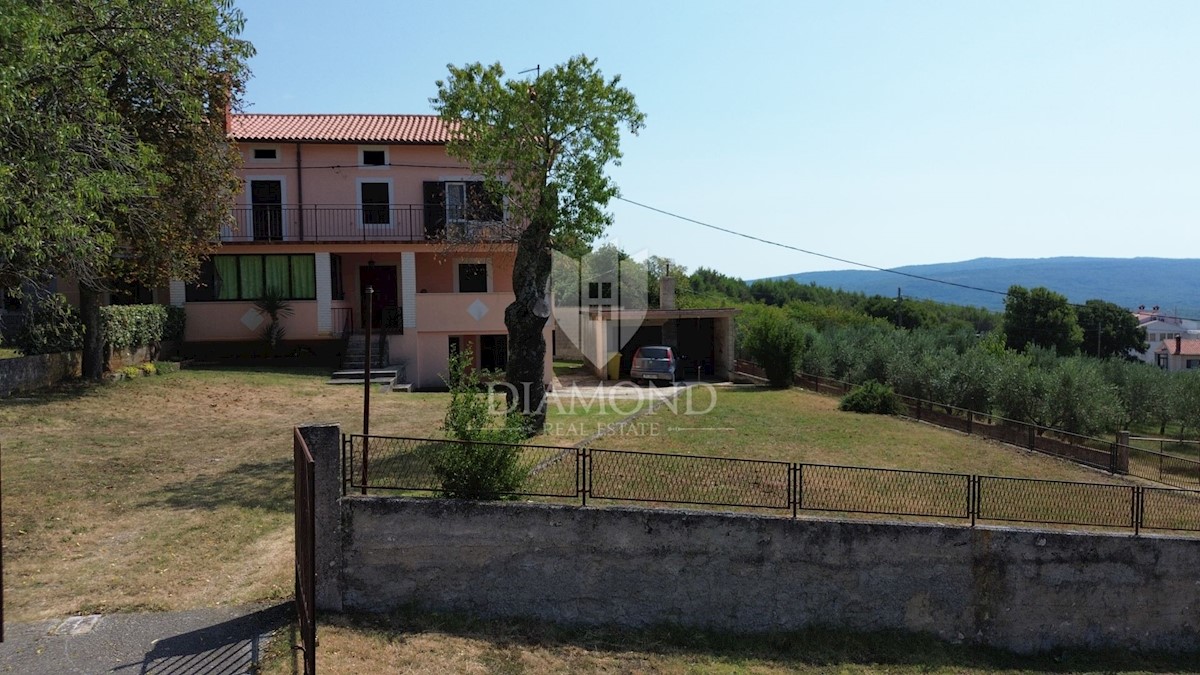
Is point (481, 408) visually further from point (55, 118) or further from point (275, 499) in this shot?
point (55, 118)

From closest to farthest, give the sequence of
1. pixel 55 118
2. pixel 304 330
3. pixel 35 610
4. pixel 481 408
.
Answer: pixel 35 610 → pixel 481 408 → pixel 55 118 → pixel 304 330

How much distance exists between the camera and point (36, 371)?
14.2 meters

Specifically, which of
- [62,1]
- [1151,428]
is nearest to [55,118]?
[62,1]

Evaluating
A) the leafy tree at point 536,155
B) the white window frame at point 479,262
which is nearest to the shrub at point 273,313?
the white window frame at point 479,262

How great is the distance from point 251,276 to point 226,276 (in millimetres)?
689

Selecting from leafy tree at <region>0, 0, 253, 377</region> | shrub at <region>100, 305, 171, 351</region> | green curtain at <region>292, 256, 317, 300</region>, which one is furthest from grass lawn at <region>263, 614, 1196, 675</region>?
green curtain at <region>292, 256, 317, 300</region>

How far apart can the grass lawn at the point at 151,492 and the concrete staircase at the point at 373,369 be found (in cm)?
273

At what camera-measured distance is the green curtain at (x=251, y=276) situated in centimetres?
2167

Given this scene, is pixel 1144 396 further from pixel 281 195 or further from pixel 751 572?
pixel 281 195

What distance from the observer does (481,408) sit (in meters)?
7.95

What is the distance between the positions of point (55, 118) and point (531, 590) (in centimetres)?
771

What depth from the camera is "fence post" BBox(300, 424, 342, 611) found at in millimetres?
6977

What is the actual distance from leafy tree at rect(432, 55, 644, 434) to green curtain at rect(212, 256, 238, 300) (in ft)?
37.5

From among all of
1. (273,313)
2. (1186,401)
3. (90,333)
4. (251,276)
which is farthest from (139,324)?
(1186,401)
